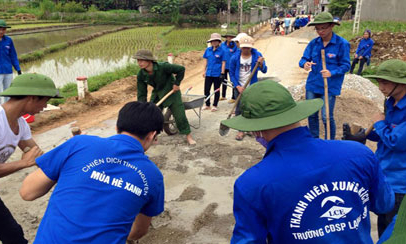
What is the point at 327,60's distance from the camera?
4.17 meters

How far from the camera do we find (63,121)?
6.75 metres

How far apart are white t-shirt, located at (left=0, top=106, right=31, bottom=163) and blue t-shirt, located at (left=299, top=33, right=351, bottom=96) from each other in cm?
335

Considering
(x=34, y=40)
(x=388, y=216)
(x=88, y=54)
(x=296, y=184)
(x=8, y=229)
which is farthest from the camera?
(x=34, y=40)

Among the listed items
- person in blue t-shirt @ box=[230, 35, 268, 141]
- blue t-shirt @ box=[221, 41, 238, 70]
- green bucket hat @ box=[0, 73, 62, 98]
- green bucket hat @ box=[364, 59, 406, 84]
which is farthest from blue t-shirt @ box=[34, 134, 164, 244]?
blue t-shirt @ box=[221, 41, 238, 70]

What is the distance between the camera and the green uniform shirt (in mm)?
4898

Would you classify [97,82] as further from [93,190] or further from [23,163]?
[93,190]

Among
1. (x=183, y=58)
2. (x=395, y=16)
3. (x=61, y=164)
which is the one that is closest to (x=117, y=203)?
(x=61, y=164)

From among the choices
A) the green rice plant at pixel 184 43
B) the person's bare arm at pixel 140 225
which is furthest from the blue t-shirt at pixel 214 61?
the green rice plant at pixel 184 43

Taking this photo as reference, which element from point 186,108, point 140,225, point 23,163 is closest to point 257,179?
point 140,225

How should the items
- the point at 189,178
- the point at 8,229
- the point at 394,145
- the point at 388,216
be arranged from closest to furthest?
the point at 394,145 < the point at 388,216 < the point at 8,229 < the point at 189,178

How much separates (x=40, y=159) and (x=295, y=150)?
4.06ft

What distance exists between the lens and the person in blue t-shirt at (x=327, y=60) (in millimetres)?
3984

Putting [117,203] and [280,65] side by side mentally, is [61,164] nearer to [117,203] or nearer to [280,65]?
[117,203]

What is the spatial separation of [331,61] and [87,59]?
13.0m
